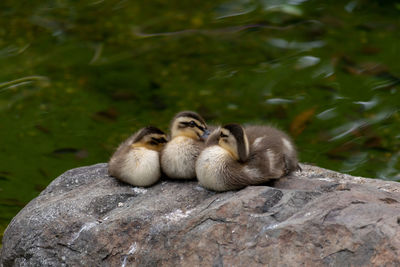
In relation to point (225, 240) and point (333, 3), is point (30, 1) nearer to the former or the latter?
point (333, 3)

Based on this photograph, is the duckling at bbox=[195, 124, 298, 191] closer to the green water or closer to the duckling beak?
the duckling beak

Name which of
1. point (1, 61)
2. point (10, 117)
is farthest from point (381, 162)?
point (1, 61)

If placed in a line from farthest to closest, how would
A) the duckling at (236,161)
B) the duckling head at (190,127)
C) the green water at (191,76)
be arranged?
the green water at (191,76) → the duckling head at (190,127) → the duckling at (236,161)

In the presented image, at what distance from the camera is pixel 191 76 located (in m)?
9.30

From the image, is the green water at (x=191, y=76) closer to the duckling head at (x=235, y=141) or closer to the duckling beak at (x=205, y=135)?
the duckling beak at (x=205, y=135)

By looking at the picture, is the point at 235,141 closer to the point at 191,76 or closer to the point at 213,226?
the point at 213,226

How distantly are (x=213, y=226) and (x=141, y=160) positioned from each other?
3.29ft

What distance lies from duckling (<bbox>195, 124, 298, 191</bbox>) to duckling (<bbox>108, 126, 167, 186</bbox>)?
41 cm

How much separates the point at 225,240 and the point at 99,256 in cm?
86

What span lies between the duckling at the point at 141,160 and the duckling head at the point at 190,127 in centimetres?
14

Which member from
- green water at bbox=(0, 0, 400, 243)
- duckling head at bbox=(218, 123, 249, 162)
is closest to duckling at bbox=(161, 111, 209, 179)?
duckling head at bbox=(218, 123, 249, 162)

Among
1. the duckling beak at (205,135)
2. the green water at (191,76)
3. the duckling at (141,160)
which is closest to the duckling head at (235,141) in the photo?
the duckling beak at (205,135)

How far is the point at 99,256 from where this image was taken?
4637mm

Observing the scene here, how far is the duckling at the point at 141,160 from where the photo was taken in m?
5.18
